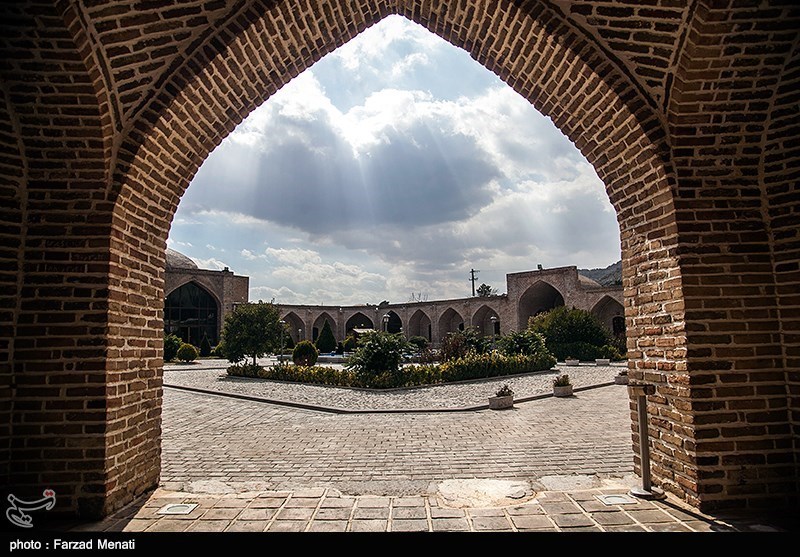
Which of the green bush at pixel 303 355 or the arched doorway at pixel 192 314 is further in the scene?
the arched doorway at pixel 192 314

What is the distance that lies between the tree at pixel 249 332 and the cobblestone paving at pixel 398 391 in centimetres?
174

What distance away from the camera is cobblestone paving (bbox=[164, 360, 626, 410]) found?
34.0 ft

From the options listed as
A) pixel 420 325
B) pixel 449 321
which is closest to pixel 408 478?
pixel 449 321

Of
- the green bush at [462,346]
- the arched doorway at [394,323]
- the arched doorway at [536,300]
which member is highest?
the arched doorway at [536,300]

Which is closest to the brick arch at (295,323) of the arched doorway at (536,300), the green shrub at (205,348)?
the green shrub at (205,348)

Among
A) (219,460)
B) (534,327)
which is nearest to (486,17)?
(219,460)

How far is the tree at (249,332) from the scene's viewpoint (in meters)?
19.0

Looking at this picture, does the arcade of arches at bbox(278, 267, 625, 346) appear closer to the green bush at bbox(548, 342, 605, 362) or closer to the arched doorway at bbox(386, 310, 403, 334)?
the arched doorway at bbox(386, 310, 403, 334)

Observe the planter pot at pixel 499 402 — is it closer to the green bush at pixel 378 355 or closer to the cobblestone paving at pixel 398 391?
the cobblestone paving at pixel 398 391

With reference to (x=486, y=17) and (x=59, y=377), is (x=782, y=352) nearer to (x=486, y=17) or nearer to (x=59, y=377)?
(x=486, y=17)

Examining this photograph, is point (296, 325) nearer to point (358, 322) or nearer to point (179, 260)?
point (358, 322)

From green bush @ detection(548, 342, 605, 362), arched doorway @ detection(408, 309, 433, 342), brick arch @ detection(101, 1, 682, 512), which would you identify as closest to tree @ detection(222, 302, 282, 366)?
green bush @ detection(548, 342, 605, 362)

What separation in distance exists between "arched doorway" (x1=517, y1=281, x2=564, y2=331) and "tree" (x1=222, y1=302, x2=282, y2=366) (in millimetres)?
20531
